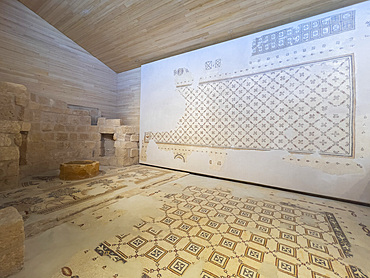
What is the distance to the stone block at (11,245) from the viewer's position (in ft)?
3.94

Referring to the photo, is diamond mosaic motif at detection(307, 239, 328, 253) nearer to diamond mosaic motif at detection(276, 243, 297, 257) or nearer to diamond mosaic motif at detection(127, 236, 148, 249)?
diamond mosaic motif at detection(276, 243, 297, 257)

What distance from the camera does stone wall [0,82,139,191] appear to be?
2967 mm

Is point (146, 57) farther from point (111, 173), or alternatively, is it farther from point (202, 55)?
point (111, 173)

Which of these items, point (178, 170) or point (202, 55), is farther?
point (178, 170)

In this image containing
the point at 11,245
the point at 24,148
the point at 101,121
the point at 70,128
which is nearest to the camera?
the point at 11,245

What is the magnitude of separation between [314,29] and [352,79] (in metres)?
1.11

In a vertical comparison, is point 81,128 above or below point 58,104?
below

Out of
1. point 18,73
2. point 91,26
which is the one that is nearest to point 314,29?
point 91,26

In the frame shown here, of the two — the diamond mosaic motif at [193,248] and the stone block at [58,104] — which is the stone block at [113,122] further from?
the diamond mosaic motif at [193,248]

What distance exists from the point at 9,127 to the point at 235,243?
3.97 metres

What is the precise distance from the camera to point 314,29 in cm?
300

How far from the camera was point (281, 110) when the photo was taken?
3.26m

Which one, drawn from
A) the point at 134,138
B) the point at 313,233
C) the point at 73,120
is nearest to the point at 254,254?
the point at 313,233

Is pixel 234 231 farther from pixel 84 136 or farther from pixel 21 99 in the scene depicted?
pixel 84 136
